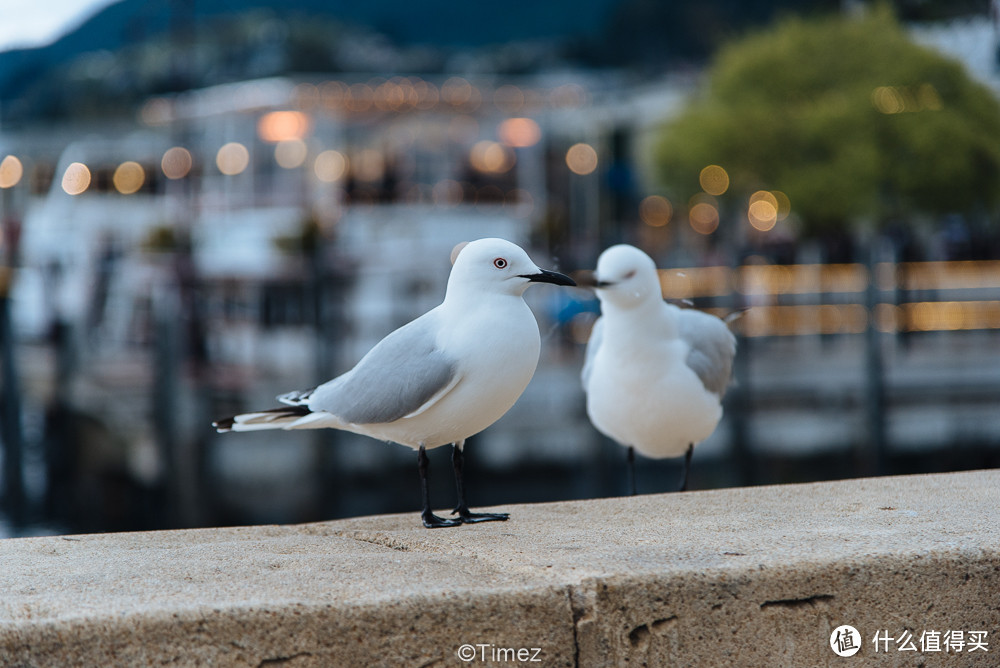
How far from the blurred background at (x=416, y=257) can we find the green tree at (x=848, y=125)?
0.05m

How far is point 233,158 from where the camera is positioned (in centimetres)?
2117

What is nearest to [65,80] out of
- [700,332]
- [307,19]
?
[307,19]

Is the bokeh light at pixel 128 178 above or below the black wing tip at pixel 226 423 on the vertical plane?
above

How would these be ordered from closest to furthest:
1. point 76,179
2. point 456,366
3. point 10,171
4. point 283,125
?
point 456,366 → point 283,125 → point 76,179 → point 10,171

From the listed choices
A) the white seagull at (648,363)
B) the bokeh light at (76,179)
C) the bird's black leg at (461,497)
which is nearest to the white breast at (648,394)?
the white seagull at (648,363)

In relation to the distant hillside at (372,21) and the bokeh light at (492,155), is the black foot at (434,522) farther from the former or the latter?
the bokeh light at (492,155)

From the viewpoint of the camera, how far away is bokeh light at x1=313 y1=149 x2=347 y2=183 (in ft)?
66.0

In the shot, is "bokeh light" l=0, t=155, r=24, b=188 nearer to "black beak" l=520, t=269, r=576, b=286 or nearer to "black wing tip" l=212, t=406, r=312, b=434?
"black wing tip" l=212, t=406, r=312, b=434

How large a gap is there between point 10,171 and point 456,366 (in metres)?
30.8

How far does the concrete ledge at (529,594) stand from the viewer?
2115 millimetres

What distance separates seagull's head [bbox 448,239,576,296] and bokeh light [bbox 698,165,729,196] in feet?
63.1

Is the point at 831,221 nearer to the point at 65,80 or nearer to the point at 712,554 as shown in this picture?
the point at 712,554

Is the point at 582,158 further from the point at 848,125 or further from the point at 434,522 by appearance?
the point at 434,522

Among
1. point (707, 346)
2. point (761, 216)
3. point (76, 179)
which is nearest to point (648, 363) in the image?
point (707, 346)
